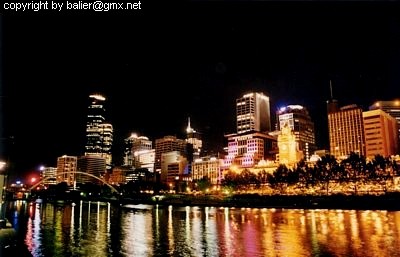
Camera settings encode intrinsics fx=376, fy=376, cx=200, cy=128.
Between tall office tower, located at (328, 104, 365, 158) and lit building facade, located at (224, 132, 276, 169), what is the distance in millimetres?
29390

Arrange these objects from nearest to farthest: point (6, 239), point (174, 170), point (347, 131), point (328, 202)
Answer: point (6, 239), point (328, 202), point (347, 131), point (174, 170)

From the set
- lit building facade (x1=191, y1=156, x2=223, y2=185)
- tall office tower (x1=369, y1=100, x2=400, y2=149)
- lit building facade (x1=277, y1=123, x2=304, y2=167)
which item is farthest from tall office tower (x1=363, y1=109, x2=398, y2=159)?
lit building facade (x1=191, y1=156, x2=223, y2=185)

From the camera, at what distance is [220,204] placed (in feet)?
245

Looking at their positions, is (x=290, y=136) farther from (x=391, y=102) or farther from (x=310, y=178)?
(x=391, y=102)

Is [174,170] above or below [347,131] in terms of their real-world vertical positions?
below

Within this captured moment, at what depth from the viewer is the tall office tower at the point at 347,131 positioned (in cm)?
16825

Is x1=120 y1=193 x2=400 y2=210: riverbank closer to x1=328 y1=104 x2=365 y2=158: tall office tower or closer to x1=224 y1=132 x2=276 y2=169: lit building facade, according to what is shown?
x1=224 y1=132 x2=276 y2=169: lit building facade

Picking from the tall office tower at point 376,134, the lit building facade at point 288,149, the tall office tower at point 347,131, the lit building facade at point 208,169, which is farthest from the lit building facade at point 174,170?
the tall office tower at point 376,134

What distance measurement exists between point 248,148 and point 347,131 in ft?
150

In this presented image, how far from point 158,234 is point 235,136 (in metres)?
157

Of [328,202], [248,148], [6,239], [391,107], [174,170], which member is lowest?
[328,202]

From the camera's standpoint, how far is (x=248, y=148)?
17438cm

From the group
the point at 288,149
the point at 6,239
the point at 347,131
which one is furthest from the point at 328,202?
the point at 347,131

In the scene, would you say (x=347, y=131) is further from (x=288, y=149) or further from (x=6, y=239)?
(x=6, y=239)
